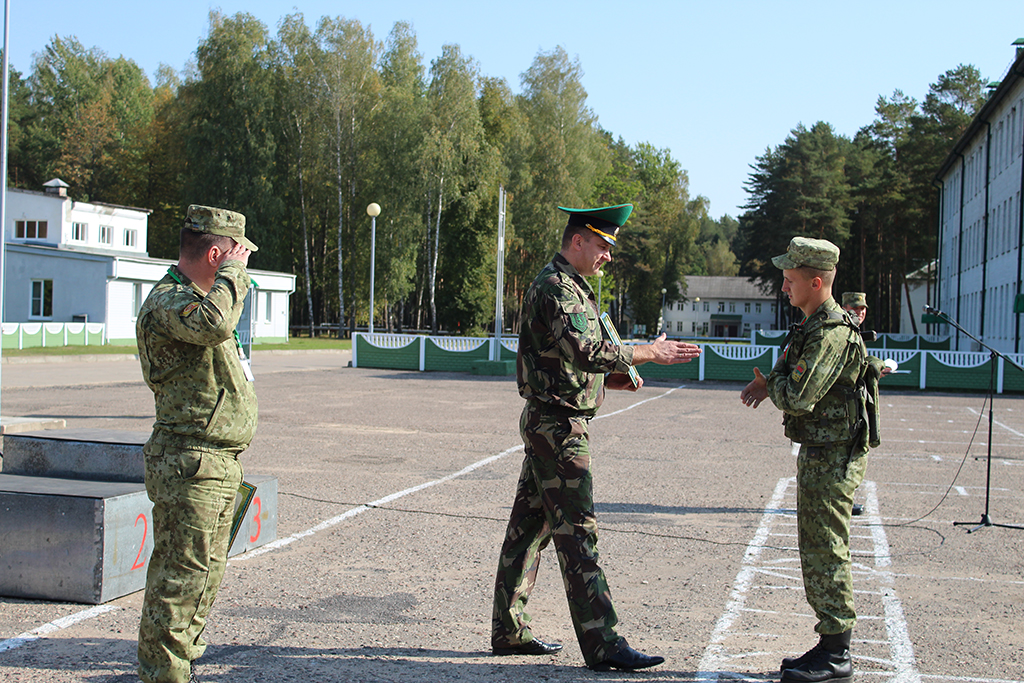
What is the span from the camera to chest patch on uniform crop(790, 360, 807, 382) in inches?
149

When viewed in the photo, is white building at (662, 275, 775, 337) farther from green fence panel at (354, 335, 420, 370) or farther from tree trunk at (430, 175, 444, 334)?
green fence panel at (354, 335, 420, 370)

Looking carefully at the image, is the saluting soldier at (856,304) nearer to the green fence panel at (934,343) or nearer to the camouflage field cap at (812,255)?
the camouflage field cap at (812,255)

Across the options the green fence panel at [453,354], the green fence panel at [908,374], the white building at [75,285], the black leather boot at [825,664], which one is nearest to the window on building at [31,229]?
the white building at [75,285]

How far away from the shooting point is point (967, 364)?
25.8m

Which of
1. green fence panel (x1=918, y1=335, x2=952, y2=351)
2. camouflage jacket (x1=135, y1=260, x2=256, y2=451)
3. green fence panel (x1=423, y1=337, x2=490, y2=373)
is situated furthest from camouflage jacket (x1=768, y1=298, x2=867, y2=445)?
green fence panel (x1=918, y1=335, x2=952, y2=351)

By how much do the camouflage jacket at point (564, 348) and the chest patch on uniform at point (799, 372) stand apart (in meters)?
0.69

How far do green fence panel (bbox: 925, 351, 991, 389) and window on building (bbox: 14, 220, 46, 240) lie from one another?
41780 millimetres

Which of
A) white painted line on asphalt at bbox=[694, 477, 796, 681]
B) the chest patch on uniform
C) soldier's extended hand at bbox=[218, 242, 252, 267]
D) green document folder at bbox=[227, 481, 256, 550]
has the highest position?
soldier's extended hand at bbox=[218, 242, 252, 267]

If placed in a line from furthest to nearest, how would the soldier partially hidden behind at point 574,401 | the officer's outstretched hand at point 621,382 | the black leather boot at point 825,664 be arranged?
the officer's outstretched hand at point 621,382, the soldier partially hidden behind at point 574,401, the black leather boot at point 825,664

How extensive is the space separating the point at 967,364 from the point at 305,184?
1716 inches

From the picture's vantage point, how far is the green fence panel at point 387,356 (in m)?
30.1

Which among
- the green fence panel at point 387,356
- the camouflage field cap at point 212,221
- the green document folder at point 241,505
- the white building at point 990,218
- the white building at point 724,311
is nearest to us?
the camouflage field cap at point 212,221

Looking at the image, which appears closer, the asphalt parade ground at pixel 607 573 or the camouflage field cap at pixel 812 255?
the camouflage field cap at pixel 812 255

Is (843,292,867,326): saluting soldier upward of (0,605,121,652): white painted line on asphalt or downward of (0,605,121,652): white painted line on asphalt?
upward
